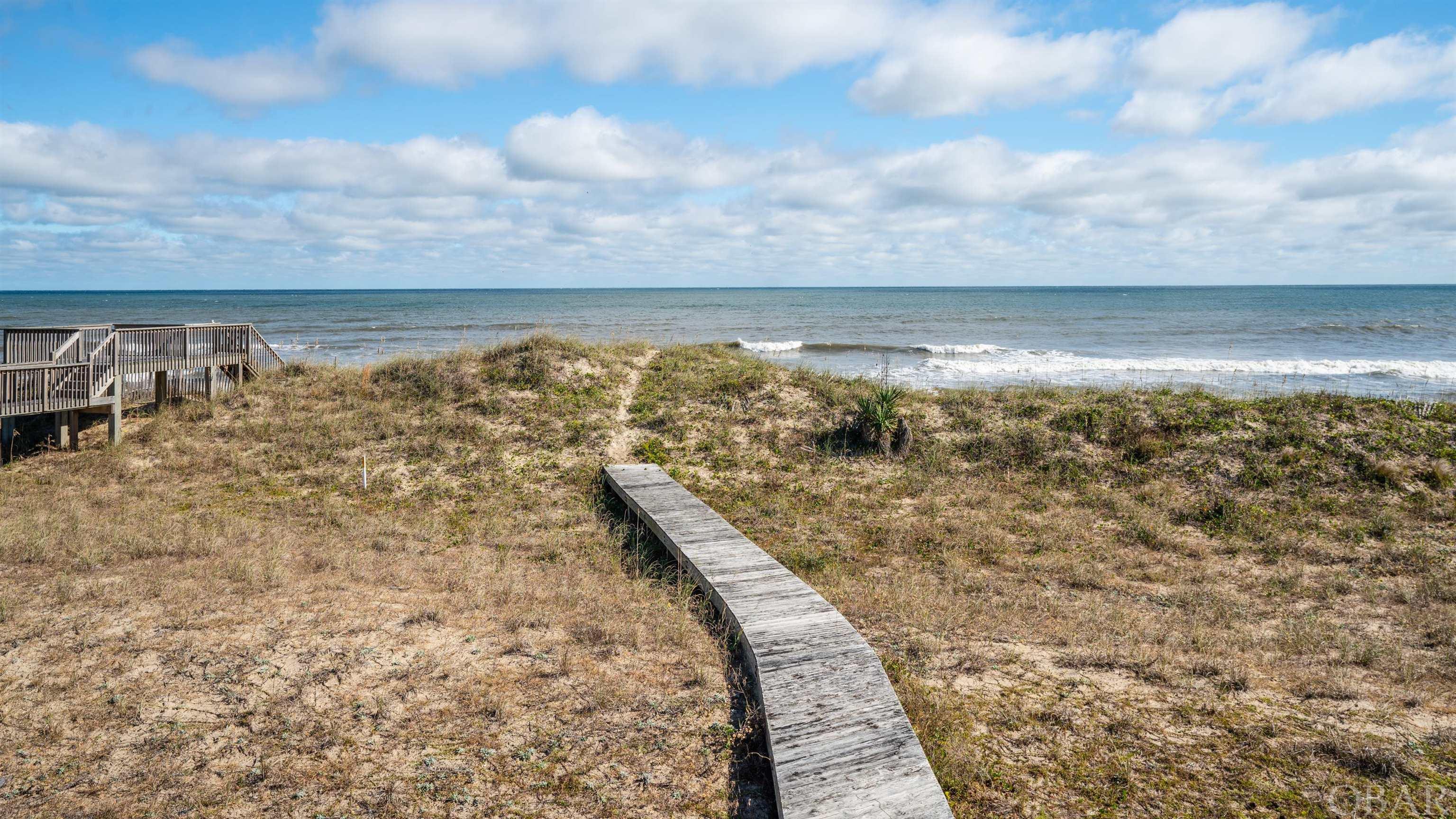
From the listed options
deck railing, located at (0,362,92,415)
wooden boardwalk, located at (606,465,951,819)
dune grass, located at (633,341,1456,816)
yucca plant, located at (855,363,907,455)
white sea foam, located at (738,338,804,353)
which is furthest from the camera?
white sea foam, located at (738,338,804,353)

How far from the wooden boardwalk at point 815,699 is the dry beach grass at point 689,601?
0.35 m

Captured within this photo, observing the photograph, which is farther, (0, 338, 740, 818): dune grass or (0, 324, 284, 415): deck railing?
(0, 324, 284, 415): deck railing

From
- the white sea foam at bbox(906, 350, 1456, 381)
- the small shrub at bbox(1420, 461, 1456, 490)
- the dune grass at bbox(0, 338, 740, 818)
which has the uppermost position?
the white sea foam at bbox(906, 350, 1456, 381)

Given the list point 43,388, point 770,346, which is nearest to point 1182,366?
point 770,346

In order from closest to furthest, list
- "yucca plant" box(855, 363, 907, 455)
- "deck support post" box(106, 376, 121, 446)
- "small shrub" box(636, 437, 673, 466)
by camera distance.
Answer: "small shrub" box(636, 437, 673, 466)
"yucca plant" box(855, 363, 907, 455)
"deck support post" box(106, 376, 121, 446)

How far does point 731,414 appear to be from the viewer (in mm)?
13961

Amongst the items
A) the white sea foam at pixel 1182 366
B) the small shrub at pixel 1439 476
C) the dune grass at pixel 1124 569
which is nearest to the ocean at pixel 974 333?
the white sea foam at pixel 1182 366

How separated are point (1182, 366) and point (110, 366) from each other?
32278 millimetres

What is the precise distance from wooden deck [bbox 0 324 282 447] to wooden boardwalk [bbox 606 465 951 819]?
1156 centimetres

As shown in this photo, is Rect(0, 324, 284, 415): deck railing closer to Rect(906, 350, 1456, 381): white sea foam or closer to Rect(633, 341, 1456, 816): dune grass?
Rect(633, 341, 1456, 816): dune grass

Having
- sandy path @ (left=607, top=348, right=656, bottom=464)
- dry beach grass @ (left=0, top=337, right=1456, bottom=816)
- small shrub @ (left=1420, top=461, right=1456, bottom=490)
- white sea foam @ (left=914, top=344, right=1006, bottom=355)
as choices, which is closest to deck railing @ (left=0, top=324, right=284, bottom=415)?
dry beach grass @ (left=0, top=337, right=1456, bottom=816)

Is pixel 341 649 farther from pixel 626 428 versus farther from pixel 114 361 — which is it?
pixel 114 361

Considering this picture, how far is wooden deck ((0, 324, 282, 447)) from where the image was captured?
11828mm

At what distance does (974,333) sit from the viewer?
44.7 m
